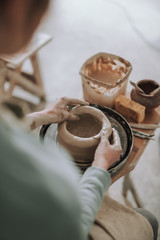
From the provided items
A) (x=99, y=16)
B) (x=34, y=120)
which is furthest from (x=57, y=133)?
(x=99, y=16)

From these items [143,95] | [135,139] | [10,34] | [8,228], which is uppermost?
[10,34]

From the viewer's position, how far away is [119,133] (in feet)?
3.27

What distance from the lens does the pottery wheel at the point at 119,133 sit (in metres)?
0.90

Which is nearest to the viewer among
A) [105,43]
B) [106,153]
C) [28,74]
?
[106,153]

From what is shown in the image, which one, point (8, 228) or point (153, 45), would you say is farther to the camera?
point (153, 45)

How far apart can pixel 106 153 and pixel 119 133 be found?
18cm

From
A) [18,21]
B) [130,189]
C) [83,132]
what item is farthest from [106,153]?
[130,189]

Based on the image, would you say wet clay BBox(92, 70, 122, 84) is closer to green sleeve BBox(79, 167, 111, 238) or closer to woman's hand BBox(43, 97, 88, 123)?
woman's hand BBox(43, 97, 88, 123)

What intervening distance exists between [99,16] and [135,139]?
7.17 feet

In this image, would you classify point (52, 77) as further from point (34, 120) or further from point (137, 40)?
point (34, 120)

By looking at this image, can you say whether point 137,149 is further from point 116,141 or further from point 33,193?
point 33,193

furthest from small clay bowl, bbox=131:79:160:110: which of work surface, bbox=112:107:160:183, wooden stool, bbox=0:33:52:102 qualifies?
wooden stool, bbox=0:33:52:102

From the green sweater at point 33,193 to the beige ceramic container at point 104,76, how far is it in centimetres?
62

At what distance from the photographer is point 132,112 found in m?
1.06
